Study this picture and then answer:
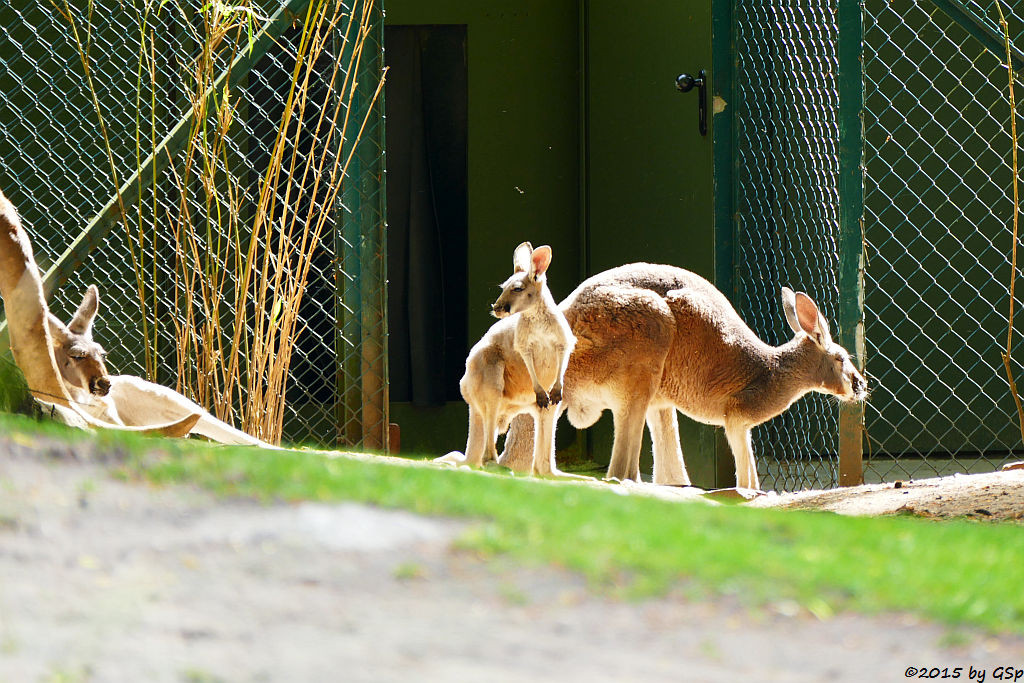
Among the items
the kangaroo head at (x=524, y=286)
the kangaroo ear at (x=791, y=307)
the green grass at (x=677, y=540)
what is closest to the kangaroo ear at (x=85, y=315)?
the kangaroo head at (x=524, y=286)

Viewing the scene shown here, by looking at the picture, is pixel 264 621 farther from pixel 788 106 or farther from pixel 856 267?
pixel 788 106

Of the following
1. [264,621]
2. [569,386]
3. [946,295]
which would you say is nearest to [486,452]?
[569,386]

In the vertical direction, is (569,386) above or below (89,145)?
below

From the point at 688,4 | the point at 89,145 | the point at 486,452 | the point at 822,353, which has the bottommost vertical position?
the point at 486,452

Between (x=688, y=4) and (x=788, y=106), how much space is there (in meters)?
0.81

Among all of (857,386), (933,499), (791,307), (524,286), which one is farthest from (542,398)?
(857,386)

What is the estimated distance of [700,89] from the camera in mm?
6285

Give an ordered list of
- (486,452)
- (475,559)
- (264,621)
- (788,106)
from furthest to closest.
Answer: (788,106) < (486,452) < (475,559) < (264,621)

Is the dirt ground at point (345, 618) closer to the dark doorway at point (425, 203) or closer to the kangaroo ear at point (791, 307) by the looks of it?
the kangaroo ear at point (791, 307)

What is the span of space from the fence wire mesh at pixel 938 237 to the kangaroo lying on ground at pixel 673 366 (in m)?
2.44

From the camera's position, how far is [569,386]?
16.3 feet

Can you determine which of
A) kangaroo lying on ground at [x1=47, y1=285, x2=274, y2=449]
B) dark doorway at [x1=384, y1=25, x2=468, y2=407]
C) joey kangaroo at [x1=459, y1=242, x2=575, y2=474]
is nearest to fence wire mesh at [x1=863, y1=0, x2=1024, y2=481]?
dark doorway at [x1=384, y1=25, x2=468, y2=407]

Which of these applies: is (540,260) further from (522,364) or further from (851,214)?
(851,214)

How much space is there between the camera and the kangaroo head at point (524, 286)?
4.25 metres
